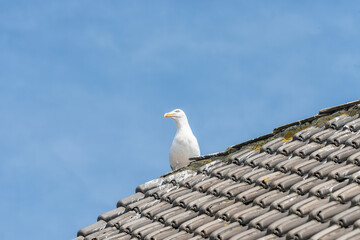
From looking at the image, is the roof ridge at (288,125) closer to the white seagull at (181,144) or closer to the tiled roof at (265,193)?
the tiled roof at (265,193)

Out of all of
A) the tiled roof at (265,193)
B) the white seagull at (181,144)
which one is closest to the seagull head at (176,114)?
the white seagull at (181,144)

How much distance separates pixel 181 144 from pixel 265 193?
152 inches

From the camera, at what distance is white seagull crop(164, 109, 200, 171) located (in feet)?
36.8

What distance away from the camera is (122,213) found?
28.8 feet

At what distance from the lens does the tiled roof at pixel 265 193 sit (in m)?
6.68

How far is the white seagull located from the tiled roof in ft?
5.26

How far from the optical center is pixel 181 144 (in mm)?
11328

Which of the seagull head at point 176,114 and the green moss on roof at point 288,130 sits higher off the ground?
the seagull head at point 176,114

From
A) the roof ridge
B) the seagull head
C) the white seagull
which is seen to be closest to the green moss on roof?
the roof ridge

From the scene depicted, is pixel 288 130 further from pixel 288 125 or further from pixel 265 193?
pixel 265 193

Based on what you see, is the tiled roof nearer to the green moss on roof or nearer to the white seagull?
the green moss on roof

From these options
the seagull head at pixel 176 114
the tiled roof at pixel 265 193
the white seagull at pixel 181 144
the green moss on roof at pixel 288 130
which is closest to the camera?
the tiled roof at pixel 265 193

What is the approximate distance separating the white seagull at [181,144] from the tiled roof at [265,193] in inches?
63.1

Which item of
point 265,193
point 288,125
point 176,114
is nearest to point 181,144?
point 176,114
